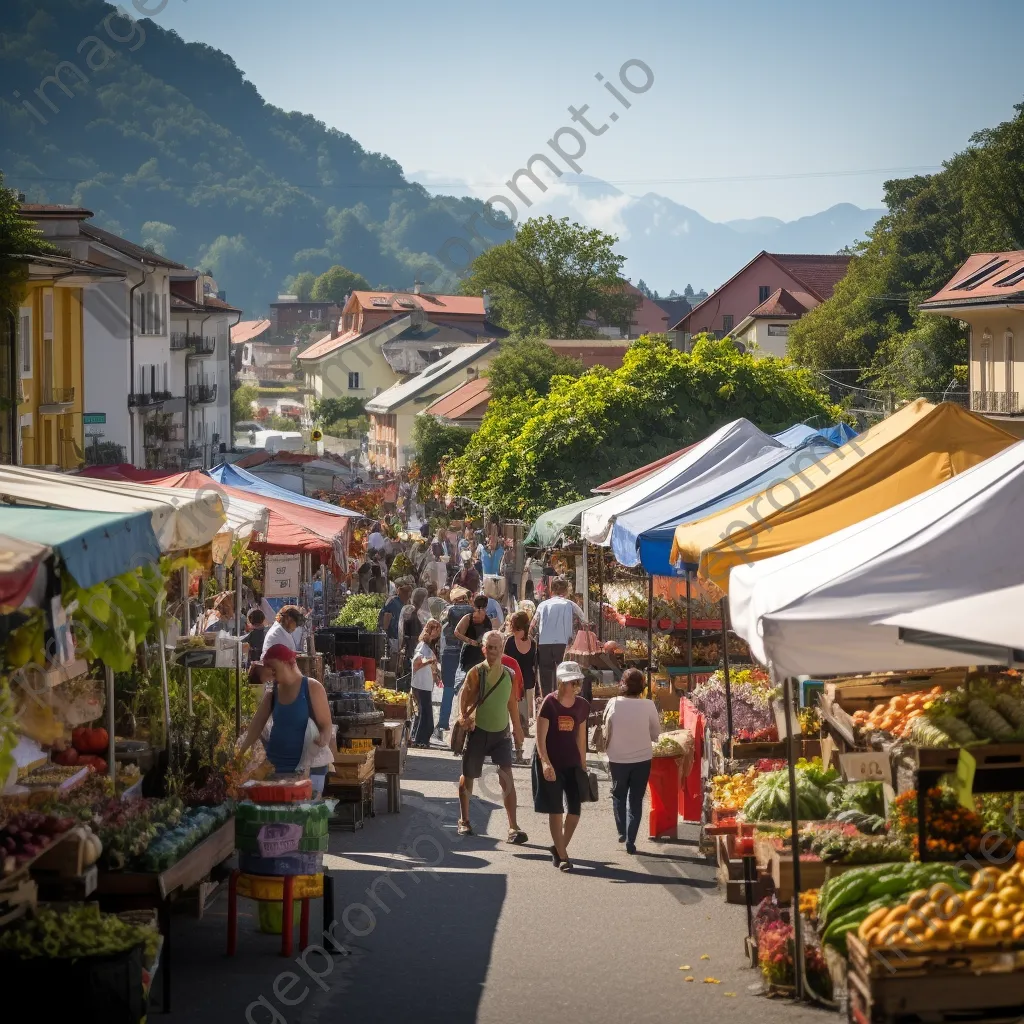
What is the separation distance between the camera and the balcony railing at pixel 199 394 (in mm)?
60728

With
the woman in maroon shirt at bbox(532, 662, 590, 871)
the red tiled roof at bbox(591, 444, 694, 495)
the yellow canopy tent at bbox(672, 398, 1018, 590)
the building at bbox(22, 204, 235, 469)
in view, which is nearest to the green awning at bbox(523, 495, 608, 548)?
the red tiled roof at bbox(591, 444, 694, 495)

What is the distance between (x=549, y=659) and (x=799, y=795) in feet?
27.4

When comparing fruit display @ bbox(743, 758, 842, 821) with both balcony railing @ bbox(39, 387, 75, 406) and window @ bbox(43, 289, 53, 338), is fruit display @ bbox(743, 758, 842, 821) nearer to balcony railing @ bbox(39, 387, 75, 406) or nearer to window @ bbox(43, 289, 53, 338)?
balcony railing @ bbox(39, 387, 75, 406)

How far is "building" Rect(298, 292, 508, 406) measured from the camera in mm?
97438

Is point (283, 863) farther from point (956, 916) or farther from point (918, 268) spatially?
point (918, 268)

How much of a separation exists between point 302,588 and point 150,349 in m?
31.2

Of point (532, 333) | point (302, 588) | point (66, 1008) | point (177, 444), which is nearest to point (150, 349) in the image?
point (177, 444)

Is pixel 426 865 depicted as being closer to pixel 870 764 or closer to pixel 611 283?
pixel 870 764

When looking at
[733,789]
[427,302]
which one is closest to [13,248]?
[733,789]

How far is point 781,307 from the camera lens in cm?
8281

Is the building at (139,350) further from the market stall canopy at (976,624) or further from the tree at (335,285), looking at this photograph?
the tree at (335,285)

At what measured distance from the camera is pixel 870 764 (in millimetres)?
7848

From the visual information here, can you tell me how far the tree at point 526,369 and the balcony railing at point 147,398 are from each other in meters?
15.0

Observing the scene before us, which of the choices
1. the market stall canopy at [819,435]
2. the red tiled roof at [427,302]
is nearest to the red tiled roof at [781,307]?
the red tiled roof at [427,302]
